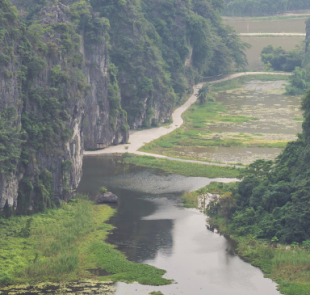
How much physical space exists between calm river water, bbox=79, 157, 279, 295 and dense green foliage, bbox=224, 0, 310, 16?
3746 inches

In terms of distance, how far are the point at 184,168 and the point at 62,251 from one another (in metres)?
23.0

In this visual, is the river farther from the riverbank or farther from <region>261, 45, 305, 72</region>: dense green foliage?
<region>261, 45, 305, 72</region>: dense green foliage

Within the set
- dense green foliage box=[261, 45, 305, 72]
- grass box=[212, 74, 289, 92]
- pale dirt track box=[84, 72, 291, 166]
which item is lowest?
pale dirt track box=[84, 72, 291, 166]

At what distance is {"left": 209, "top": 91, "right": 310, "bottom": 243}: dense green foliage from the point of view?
41062mm

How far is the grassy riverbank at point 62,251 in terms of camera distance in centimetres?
3675

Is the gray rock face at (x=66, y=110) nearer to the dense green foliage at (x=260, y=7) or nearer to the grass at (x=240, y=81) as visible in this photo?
the grass at (x=240, y=81)

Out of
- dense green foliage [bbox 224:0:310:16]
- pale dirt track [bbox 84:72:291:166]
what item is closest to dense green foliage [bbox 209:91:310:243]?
pale dirt track [bbox 84:72:291:166]

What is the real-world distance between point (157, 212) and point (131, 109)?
29.7 meters

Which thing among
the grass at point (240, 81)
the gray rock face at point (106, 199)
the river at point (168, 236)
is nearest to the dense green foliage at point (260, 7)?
the grass at point (240, 81)

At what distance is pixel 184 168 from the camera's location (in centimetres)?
6078

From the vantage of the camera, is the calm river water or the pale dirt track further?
the pale dirt track

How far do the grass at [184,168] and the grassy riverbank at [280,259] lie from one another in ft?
43.8

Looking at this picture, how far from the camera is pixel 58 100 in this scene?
49.9 metres

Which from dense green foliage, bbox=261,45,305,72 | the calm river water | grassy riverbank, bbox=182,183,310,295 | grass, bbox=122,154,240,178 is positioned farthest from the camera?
dense green foliage, bbox=261,45,305,72
